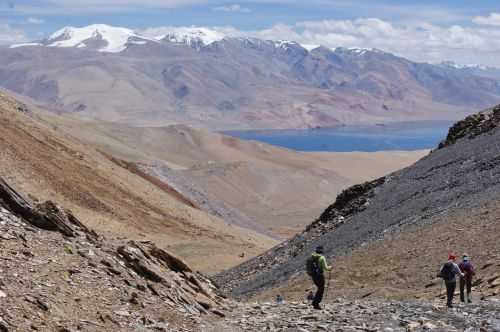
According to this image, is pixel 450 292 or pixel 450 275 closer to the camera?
pixel 450 292

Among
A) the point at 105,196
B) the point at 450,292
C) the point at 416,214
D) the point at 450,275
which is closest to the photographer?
the point at 450,292

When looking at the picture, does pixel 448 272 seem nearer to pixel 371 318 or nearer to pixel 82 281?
pixel 371 318

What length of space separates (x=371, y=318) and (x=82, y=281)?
552cm

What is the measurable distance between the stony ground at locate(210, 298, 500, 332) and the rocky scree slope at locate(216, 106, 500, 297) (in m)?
3.24

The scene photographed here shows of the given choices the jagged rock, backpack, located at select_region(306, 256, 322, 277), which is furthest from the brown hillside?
backpack, located at select_region(306, 256, 322, 277)

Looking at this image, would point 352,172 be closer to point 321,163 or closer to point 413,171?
point 321,163

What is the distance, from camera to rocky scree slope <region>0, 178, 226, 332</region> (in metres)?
10.7

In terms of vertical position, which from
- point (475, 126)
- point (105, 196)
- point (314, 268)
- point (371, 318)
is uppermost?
point (475, 126)

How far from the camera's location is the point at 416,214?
97.9 feet

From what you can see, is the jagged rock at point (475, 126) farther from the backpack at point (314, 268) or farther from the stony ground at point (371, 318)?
the backpack at point (314, 268)

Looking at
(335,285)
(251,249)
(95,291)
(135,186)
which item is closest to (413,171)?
(251,249)

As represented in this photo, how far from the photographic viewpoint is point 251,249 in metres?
45.8

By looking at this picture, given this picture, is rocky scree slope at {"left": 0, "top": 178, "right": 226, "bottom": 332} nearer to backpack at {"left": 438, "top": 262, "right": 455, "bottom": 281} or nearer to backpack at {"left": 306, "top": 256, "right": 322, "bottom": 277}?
backpack at {"left": 306, "top": 256, "right": 322, "bottom": 277}

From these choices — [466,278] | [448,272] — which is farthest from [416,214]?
[448,272]
